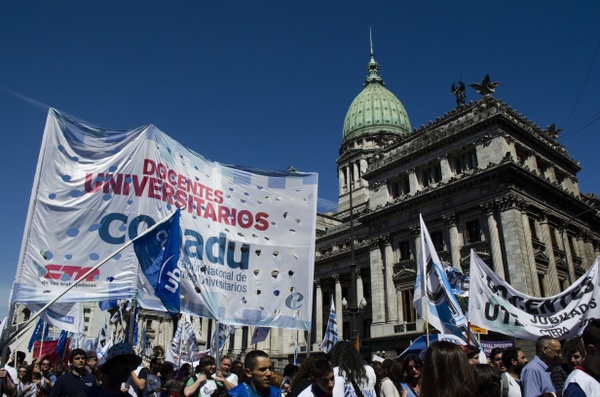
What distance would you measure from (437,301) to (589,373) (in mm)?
8893

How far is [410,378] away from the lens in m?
7.21

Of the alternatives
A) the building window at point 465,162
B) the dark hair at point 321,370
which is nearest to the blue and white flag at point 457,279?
the dark hair at point 321,370

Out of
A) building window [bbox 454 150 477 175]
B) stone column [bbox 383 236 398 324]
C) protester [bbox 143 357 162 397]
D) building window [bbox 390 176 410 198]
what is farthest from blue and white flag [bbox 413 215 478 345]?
building window [bbox 390 176 410 198]

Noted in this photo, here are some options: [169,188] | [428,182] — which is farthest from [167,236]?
[428,182]

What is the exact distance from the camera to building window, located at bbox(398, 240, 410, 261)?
37.9m

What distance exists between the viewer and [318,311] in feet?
169

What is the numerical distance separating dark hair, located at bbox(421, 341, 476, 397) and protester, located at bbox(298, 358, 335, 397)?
82.8 inches

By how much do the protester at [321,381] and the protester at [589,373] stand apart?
7.85ft

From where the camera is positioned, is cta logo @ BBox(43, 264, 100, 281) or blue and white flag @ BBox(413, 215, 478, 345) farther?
blue and white flag @ BBox(413, 215, 478, 345)

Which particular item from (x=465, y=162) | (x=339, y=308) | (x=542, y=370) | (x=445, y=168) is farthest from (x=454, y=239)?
(x=542, y=370)

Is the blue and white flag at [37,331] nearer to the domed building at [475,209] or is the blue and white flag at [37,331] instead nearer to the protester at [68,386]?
the domed building at [475,209]

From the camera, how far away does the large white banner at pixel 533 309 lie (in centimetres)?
1129

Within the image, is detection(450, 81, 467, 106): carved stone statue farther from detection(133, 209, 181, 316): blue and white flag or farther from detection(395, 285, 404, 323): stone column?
detection(133, 209, 181, 316): blue and white flag

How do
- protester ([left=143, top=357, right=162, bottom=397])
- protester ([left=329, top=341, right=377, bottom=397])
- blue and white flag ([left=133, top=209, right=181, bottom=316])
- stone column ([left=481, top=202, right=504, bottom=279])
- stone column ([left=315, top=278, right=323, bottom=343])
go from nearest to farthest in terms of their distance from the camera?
1. protester ([left=329, top=341, right=377, bottom=397])
2. blue and white flag ([left=133, top=209, right=181, bottom=316])
3. protester ([left=143, top=357, right=162, bottom=397])
4. stone column ([left=481, top=202, right=504, bottom=279])
5. stone column ([left=315, top=278, right=323, bottom=343])
